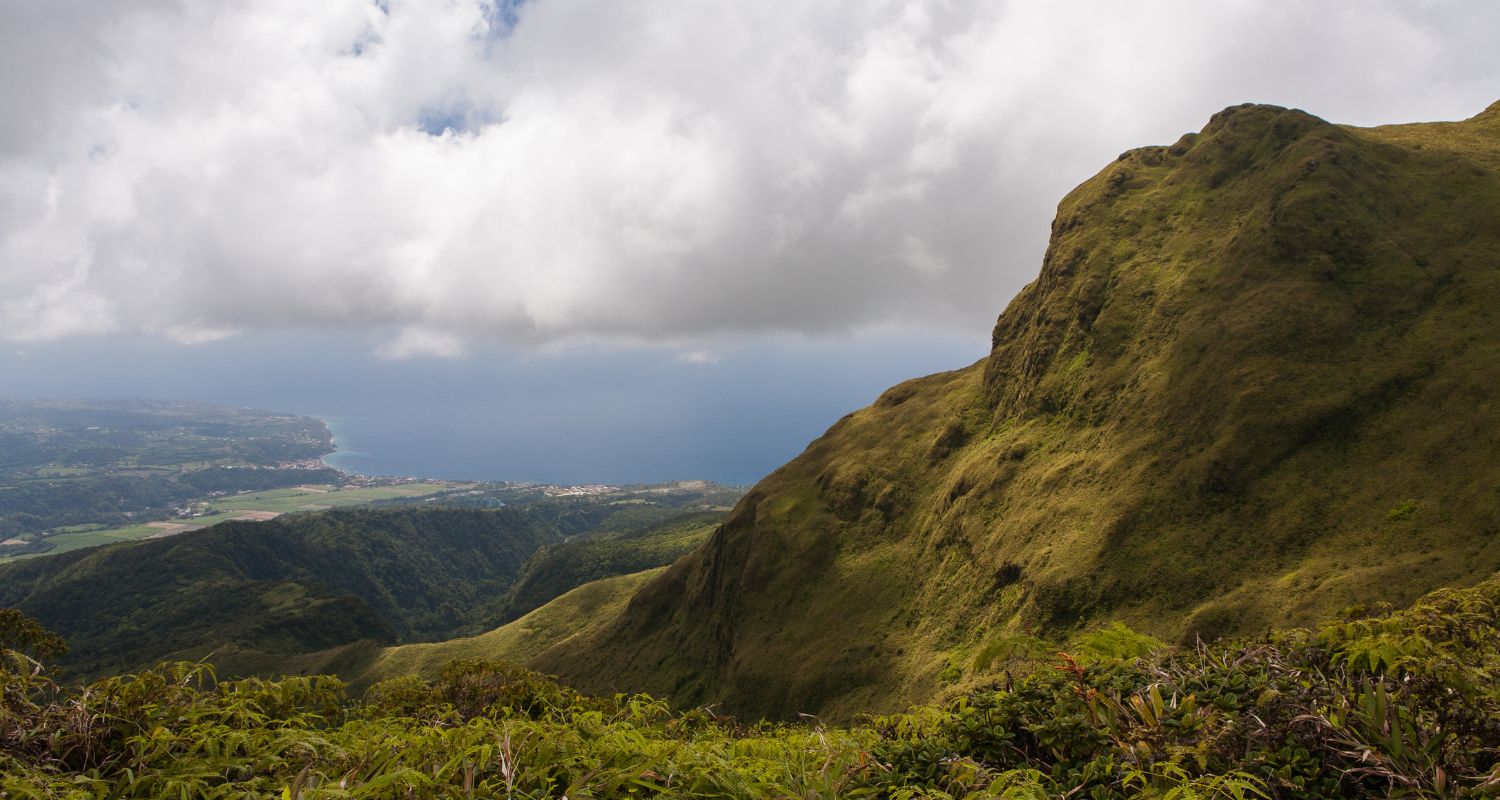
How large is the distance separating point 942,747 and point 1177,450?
54.4 meters

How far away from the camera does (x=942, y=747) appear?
19.9 ft

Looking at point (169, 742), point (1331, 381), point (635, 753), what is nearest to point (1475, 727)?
point (635, 753)

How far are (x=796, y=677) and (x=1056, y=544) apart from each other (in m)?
27.9

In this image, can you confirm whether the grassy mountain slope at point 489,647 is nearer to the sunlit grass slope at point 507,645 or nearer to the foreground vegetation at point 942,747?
the sunlit grass slope at point 507,645

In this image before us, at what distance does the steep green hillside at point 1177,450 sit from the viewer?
40344 mm

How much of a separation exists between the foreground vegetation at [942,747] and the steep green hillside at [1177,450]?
37387 mm

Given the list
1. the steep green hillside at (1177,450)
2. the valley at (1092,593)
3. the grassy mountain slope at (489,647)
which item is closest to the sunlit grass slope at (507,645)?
the grassy mountain slope at (489,647)

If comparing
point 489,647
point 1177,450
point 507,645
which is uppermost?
point 1177,450

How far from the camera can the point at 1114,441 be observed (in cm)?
5572

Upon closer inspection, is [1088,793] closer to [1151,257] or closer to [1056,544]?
[1056,544]

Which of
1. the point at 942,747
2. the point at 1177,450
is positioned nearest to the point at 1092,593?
the point at 1177,450

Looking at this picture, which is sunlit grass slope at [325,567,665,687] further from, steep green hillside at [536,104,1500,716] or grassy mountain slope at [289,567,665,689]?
steep green hillside at [536,104,1500,716]

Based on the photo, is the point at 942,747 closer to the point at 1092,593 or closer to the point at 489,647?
the point at 1092,593

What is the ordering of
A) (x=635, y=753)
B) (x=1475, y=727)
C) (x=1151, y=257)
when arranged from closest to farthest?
1. (x=1475, y=727)
2. (x=635, y=753)
3. (x=1151, y=257)
